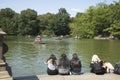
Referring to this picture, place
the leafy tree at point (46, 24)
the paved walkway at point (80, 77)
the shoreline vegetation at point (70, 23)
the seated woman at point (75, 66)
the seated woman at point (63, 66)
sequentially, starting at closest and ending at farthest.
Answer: the paved walkway at point (80, 77) < the seated woman at point (63, 66) < the seated woman at point (75, 66) < the shoreline vegetation at point (70, 23) < the leafy tree at point (46, 24)

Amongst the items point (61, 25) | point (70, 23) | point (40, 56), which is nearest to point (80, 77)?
point (40, 56)

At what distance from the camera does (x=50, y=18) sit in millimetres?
116562

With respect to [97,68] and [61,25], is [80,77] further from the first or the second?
[61,25]

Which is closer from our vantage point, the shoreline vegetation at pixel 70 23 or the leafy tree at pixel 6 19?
the shoreline vegetation at pixel 70 23

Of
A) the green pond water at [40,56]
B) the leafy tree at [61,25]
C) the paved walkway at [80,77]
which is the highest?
the leafy tree at [61,25]

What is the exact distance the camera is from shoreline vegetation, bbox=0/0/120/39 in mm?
83125

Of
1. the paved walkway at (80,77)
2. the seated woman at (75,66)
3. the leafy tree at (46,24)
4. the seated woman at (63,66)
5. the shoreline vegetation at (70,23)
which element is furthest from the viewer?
the leafy tree at (46,24)

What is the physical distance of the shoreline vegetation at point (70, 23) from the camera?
83.1 metres

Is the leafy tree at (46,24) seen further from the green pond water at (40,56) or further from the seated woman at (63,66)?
the seated woman at (63,66)

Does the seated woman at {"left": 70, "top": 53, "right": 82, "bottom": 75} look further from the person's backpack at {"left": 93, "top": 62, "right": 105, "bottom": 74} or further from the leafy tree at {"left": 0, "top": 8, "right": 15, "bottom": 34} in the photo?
the leafy tree at {"left": 0, "top": 8, "right": 15, "bottom": 34}

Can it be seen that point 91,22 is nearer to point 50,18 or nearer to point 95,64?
point 50,18

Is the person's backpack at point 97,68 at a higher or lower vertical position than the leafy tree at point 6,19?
lower

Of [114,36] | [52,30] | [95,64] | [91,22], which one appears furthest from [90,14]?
[95,64]

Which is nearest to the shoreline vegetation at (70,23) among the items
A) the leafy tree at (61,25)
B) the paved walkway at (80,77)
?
the leafy tree at (61,25)
